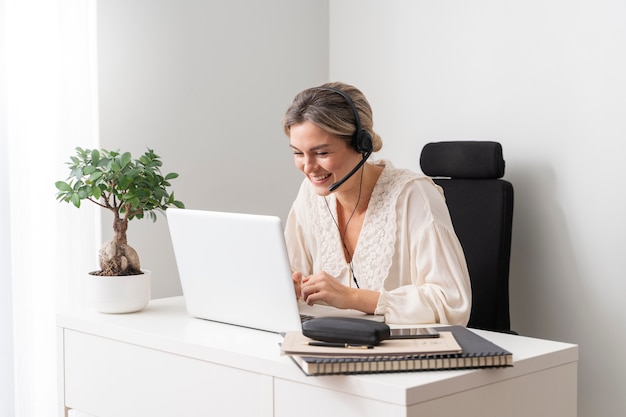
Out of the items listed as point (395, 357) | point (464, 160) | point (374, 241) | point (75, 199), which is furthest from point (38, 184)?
point (395, 357)

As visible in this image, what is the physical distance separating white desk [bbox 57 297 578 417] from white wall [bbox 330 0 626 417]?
105 cm

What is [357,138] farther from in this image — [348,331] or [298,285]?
[348,331]

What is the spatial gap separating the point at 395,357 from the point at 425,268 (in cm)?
59

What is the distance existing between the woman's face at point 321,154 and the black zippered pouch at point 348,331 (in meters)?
0.66

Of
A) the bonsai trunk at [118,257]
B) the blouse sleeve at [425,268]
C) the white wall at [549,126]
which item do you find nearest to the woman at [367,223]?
the blouse sleeve at [425,268]

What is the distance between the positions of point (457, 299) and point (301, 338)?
1.68 ft

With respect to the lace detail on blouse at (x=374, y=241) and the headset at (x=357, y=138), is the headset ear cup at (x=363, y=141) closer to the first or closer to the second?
the headset at (x=357, y=138)

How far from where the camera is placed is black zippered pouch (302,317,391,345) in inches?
50.8

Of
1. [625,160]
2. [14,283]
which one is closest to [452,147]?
[625,160]

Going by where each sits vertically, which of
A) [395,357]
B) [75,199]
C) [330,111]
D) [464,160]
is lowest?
[395,357]

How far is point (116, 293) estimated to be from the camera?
1804 millimetres

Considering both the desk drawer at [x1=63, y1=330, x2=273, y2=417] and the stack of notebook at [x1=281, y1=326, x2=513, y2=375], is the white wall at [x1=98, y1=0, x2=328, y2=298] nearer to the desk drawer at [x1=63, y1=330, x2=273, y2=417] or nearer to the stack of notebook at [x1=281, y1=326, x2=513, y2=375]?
the desk drawer at [x1=63, y1=330, x2=273, y2=417]

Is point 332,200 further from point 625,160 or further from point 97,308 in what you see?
point 625,160

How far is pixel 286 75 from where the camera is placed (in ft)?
10.0
